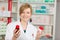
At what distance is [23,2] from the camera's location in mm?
1789

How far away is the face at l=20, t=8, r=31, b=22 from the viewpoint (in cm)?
178

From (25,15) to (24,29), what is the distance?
0.13 metres

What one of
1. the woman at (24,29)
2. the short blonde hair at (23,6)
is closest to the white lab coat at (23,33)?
the woman at (24,29)

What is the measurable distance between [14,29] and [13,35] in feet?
0.18

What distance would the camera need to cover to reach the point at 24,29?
1.78 meters

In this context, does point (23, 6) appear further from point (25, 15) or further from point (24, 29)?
point (24, 29)

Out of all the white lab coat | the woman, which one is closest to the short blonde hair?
the woman

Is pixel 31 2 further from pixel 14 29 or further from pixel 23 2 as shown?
pixel 14 29

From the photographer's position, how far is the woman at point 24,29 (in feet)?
5.79

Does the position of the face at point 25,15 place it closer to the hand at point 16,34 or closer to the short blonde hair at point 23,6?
the short blonde hair at point 23,6

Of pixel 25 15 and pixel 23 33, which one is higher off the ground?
pixel 25 15

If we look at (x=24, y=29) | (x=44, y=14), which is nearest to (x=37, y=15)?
(x=44, y=14)

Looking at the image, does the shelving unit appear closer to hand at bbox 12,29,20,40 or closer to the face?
the face

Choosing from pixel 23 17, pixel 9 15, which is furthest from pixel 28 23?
pixel 9 15
